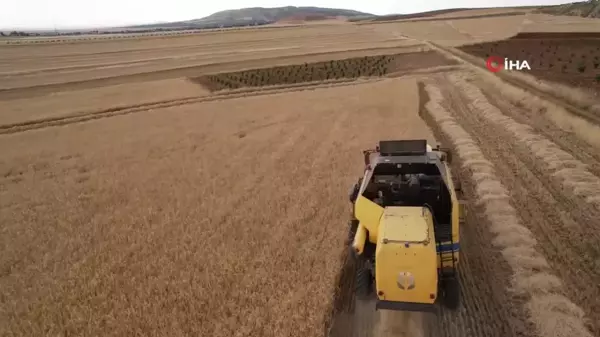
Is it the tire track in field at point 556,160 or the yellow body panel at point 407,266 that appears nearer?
the yellow body panel at point 407,266

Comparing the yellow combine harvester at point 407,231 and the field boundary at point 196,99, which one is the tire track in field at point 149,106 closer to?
the field boundary at point 196,99

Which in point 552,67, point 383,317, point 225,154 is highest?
point 552,67

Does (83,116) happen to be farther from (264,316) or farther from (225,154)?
(264,316)

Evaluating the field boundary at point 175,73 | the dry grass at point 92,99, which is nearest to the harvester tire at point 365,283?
the dry grass at point 92,99

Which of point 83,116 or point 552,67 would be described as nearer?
point 83,116

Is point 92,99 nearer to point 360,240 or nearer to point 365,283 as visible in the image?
point 360,240

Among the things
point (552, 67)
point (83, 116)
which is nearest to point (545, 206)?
point (83, 116)

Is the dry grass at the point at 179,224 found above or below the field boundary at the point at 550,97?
below
